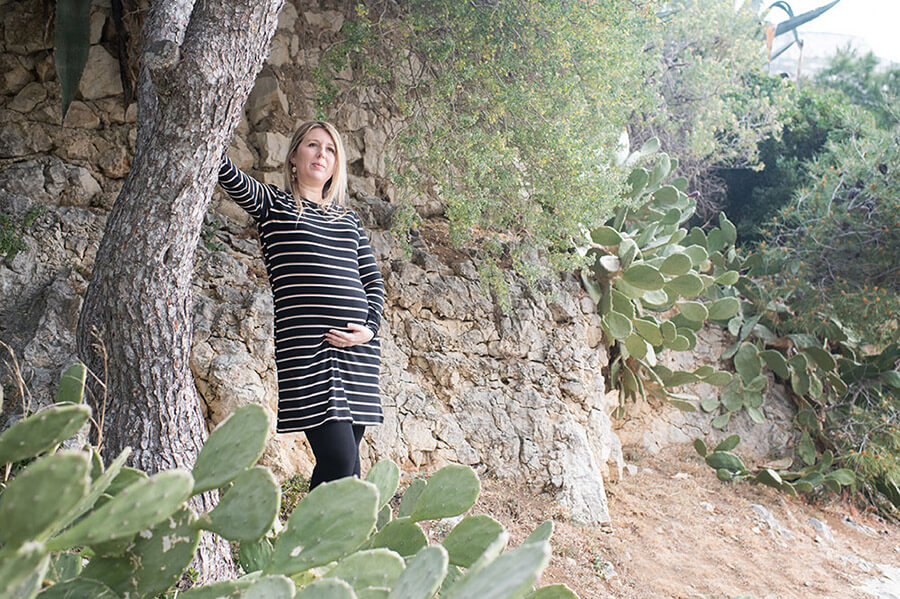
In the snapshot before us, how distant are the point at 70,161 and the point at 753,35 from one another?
6.91 meters

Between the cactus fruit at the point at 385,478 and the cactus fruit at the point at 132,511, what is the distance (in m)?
0.74

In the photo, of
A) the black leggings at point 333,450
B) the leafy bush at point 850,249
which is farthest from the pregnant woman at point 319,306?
the leafy bush at point 850,249

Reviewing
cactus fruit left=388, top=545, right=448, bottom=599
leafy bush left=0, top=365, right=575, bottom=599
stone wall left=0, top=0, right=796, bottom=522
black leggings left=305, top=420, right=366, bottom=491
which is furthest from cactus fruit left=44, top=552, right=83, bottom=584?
stone wall left=0, top=0, right=796, bottom=522

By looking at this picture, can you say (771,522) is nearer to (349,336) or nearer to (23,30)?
(349,336)

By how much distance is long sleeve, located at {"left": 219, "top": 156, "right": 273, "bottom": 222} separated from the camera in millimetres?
2143

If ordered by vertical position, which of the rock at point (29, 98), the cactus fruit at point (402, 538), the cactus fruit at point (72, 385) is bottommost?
the cactus fruit at point (402, 538)

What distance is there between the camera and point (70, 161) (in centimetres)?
340

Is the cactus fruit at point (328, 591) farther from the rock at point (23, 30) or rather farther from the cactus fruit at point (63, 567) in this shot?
the rock at point (23, 30)

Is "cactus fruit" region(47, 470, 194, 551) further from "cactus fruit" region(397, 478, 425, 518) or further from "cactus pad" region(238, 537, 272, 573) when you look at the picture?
"cactus fruit" region(397, 478, 425, 518)

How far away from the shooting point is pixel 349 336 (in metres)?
2.17

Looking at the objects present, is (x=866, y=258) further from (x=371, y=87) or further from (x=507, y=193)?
(x=371, y=87)

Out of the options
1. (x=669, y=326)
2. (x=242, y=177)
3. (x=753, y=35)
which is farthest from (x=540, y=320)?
(x=753, y=35)

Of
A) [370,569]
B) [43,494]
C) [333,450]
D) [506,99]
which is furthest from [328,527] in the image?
[506,99]

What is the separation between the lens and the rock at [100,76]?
3477 millimetres
